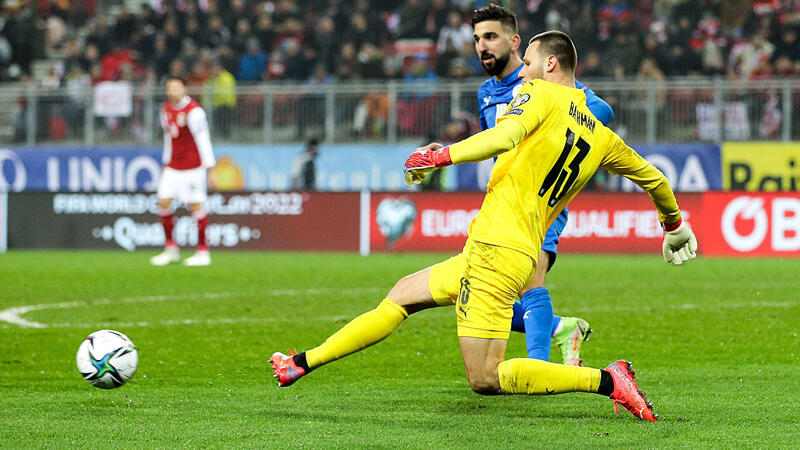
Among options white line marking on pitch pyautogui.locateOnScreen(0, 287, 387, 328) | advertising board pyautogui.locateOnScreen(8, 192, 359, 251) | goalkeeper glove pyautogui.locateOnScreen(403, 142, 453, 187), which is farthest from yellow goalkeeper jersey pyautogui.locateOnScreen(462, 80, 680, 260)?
advertising board pyautogui.locateOnScreen(8, 192, 359, 251)

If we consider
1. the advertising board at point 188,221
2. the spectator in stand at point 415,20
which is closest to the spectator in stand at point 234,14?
the spectator in stand at point 415,20

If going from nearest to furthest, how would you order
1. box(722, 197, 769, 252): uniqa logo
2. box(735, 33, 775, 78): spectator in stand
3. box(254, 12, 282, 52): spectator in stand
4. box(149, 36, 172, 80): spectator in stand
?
box(722, 197, 769, 252): uniqa logo, box(735, 33, 775, 78): spectator in stand, box(254, 12, 282, 52): spectator in stand, box(149, 36, 172, 80): spectator in stand

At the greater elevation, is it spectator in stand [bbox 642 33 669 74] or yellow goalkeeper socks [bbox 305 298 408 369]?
spectator in stand [bbox 642 33 669 74]

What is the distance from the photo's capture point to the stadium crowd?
21.1 metres

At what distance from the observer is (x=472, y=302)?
5.21 m

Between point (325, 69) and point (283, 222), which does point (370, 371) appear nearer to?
point (283, 222)

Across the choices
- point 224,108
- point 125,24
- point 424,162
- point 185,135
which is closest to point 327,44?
point 224,108

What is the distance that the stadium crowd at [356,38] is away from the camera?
21.1m

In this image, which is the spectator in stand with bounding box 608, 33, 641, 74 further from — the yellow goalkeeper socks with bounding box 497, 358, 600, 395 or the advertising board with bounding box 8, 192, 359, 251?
the yellow goalkeeper socks with bounding box 497, 358, 600, 395

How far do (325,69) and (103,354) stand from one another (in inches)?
696

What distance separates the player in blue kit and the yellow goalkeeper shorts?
992mm

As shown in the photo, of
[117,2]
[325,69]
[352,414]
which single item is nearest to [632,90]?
[325,69]

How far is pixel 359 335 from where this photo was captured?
5688mm

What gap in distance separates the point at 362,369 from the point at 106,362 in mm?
1752
